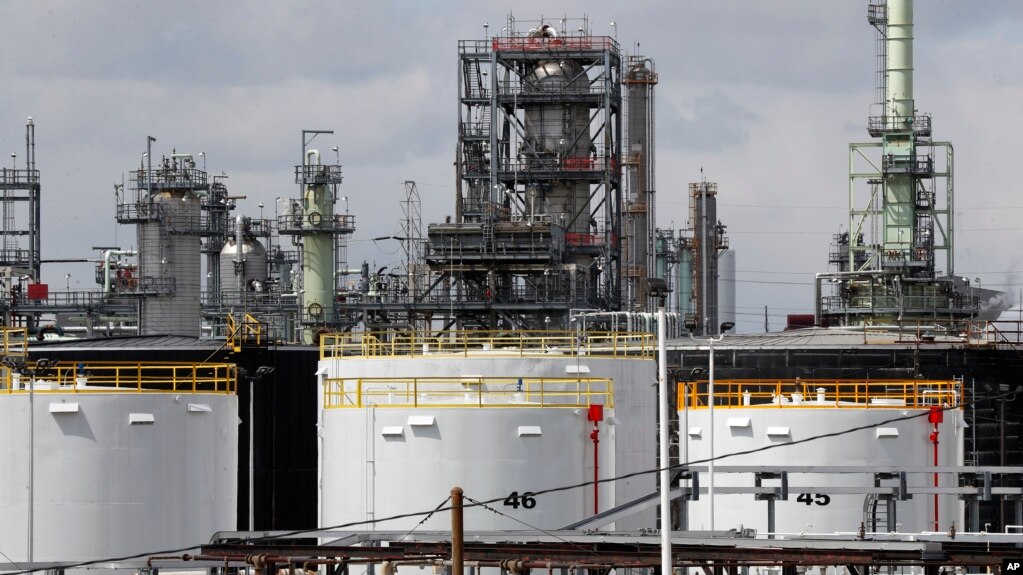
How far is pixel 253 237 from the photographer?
95.8 meters

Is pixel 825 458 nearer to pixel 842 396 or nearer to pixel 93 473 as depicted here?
pixel 842 396

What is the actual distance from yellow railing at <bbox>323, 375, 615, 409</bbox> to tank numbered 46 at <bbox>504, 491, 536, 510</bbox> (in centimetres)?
173

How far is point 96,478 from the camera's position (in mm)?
33594

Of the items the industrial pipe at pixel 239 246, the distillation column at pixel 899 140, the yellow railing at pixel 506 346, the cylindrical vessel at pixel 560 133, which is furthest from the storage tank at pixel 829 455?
the industrial pipe at pixel 239 246

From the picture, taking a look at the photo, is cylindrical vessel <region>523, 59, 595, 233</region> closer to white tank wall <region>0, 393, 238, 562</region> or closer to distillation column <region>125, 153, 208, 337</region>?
distillation column <region>125, 153, 208, 337</region>

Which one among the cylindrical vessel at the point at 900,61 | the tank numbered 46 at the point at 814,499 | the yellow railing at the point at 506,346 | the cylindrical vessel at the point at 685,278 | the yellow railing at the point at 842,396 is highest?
the cylindrical vessel at the point at 900,61

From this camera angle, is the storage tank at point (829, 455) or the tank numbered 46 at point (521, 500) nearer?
the tank numbered 46 at point (521, 500)

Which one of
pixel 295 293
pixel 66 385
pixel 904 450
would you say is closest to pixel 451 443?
pixel 66 385

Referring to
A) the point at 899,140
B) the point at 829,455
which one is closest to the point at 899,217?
the point at 899,140

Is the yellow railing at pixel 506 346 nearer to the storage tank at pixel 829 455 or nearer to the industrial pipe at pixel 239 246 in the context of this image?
the storage tank at pixel 829 455

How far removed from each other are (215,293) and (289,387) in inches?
1912

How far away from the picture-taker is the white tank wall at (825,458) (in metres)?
37.1

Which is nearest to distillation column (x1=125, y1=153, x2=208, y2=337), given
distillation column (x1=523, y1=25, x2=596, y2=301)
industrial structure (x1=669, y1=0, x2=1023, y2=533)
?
distillation column (x1=523, y1=25, x2=596, y2=301)

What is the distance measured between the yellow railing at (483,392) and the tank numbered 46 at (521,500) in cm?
173
